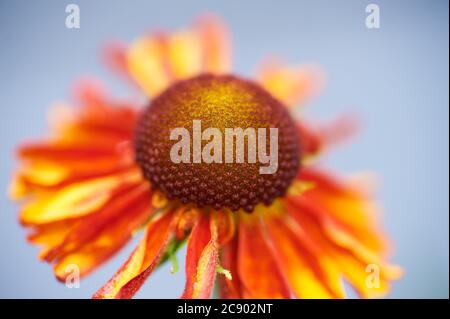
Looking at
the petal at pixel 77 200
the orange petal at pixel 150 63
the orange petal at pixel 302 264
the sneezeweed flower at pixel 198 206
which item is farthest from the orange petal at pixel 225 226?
the orange petal at pixel 150 63

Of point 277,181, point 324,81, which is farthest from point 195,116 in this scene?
point 324,81

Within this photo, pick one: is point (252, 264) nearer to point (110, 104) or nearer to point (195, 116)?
point (195, 116)

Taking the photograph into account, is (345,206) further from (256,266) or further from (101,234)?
(101,234)

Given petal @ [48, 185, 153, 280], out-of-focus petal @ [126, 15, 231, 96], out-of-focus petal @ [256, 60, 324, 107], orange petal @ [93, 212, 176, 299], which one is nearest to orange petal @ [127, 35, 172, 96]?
out-of-focus petal @ [126, 15, 231, 96]

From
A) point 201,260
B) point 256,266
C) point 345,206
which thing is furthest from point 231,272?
point 345,206

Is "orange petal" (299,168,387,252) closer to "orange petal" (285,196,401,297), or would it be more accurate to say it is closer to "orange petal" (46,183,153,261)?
"orange petal" (285,196,401,297)

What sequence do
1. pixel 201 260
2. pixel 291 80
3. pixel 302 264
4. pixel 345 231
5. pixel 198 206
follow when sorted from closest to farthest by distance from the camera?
pixel 201 260 → pixel 198 206 → pixel 302 264 → pixel 345 231 → pixel 291 80

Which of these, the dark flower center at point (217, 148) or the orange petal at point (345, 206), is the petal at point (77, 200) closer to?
the dark flower center at point (217, 148)
